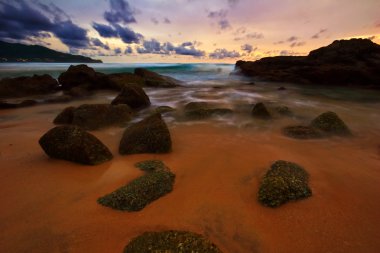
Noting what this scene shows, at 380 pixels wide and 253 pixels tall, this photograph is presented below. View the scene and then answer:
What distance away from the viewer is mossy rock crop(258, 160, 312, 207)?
2516 millimetres

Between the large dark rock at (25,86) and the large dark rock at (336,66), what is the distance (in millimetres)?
17766

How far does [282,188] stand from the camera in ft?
8.49

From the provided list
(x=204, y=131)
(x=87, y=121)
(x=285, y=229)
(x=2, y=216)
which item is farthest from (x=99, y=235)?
(x=87, y=121)

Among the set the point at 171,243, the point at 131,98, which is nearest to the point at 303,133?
the point at 171,243

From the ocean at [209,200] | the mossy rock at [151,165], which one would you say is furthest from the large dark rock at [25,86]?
the mossy rock at [151,165]

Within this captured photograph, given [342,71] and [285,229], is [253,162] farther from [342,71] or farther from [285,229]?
[342,71]

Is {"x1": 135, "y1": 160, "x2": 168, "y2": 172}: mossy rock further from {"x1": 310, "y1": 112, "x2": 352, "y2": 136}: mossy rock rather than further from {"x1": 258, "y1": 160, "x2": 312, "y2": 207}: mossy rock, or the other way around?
{"x1": 310, "y1": 112, "x2": 352, "y2": 136}: mossy rock

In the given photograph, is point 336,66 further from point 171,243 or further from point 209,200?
point 171,243

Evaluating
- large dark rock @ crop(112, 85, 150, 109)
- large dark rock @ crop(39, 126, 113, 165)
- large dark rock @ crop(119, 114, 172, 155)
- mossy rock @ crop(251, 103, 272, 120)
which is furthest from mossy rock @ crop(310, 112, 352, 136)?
large dark rock @ crop(112, 85, 150, 109)

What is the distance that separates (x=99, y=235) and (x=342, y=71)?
65.0ft

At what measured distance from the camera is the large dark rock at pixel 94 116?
5637mm

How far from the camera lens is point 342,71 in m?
16.5

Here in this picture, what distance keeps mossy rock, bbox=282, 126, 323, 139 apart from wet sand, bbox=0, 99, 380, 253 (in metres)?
0.59

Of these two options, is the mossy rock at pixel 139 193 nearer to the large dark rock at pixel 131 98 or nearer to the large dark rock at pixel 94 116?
the large dark rock at pixel 94 116
